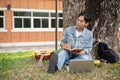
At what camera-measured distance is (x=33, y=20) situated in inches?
1021

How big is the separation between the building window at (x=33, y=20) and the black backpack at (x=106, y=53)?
18.0 meters

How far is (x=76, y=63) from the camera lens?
6359 millimetres

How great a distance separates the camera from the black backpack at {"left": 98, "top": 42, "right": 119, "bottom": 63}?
24.8ft

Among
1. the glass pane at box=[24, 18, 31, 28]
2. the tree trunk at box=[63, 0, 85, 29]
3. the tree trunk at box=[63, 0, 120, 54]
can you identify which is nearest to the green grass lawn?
the tree trunk at box=[63, 0, 120, 54]

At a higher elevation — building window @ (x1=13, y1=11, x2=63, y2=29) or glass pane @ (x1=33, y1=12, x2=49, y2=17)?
glass pane @ (x1=33, y1=12, x2=49, y2=17)

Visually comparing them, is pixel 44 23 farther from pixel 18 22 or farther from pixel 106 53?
pixel 106 53

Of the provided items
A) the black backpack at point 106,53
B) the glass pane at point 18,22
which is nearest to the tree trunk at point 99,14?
the black backpack at point 106,53

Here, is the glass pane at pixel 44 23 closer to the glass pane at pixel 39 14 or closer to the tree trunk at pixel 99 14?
the glass pane at pixel 39 14

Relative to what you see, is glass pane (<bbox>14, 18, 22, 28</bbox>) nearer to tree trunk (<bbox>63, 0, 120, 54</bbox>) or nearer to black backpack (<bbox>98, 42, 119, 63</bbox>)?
tree trunk (<bbox>63, 0, 120, 54</bbox>)

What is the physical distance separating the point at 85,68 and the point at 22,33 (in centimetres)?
1951

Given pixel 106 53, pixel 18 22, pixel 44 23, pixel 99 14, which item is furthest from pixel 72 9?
pixel 44 23

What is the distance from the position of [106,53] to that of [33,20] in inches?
738

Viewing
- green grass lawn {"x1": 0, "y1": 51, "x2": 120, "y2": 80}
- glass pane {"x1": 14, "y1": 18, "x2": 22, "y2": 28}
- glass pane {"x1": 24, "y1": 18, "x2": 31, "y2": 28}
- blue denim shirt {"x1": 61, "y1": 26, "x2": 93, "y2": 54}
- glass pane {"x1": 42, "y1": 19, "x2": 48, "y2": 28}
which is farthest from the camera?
glass pane {"x1": 42, "y1": 19, "x2": 48, "y2": 28}

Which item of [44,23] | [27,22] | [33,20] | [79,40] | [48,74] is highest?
[79,40]
